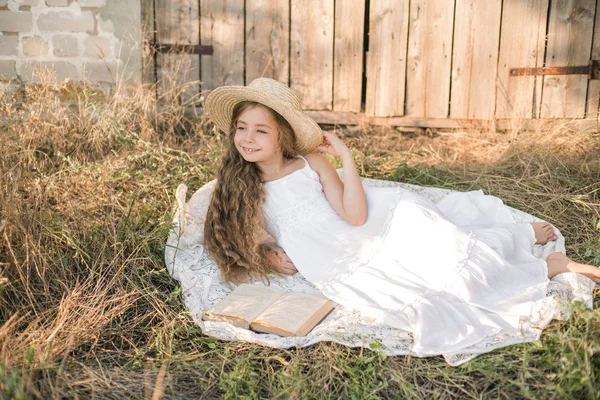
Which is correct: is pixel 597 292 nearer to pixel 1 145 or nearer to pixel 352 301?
pixel 352 301

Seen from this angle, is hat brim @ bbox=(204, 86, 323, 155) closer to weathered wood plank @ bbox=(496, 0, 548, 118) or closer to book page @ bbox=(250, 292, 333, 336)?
book page @ bbox=(250, 292, 333, 336)

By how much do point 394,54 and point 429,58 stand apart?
278 mm

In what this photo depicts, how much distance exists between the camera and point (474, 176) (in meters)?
4.12

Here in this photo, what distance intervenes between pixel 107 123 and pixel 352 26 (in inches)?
81.1

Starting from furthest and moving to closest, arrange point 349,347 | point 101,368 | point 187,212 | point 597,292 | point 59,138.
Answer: point 59,138 < point 187,212 < point 597,292 < point 349,347 < point 101,368

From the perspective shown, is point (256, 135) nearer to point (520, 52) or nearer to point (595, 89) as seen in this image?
point (520, 52)

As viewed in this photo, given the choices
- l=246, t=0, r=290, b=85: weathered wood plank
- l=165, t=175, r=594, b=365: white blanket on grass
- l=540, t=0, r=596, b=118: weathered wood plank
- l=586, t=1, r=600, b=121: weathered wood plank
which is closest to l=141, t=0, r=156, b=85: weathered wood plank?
l=246, t=0, r=290, b=85: weathered wood plank

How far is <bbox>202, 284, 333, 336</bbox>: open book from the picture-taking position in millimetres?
2498

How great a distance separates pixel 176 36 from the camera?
4957mm

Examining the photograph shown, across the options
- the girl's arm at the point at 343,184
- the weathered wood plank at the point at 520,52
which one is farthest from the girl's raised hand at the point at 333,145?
the weathered wood plank at the point at 520,52

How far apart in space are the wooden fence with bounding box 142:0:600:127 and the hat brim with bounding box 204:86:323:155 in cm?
173

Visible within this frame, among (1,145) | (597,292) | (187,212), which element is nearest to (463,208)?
(597,292)

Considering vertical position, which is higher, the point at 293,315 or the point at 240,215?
the point at 240,215

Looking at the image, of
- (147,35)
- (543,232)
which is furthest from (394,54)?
(543,232)
